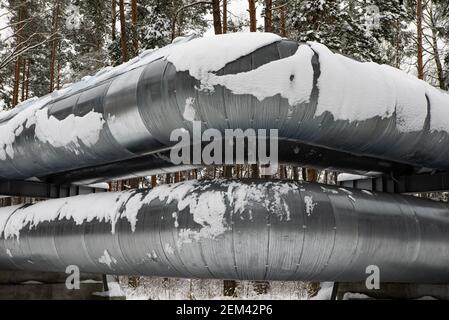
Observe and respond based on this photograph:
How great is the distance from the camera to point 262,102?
2.26m

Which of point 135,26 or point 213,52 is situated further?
point 135,26

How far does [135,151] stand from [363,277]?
59.1 inches

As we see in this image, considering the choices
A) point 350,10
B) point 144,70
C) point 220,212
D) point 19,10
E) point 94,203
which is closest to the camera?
point 220,212

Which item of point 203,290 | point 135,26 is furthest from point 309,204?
point 135,26

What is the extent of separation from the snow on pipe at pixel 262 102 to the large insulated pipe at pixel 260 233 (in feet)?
0.97

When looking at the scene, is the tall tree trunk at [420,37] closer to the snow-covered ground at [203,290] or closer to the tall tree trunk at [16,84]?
the snow-covered ground at [203,290]

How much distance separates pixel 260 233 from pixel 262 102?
0.61 m

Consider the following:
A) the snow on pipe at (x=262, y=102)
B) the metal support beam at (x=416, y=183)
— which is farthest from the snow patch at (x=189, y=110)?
the metal support beam at (x=416, y=183)

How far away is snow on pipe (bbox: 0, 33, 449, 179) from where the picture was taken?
2.28 m

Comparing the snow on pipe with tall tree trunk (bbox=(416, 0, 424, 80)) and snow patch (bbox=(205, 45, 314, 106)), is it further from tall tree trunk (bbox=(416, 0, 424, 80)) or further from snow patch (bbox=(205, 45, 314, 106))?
tall tree trunk (bbox=(416, 0, 424, 80))

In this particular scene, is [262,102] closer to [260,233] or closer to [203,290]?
[260,233]

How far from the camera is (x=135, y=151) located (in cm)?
288

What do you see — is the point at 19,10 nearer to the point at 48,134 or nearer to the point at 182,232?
the point at 48,134

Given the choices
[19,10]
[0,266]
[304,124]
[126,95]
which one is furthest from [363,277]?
[19,10]
